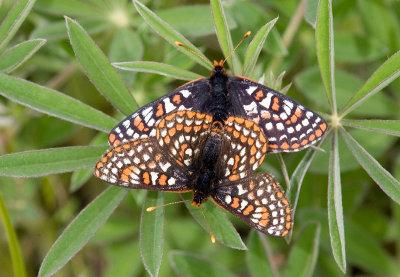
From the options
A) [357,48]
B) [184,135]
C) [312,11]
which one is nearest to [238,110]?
[184,135]

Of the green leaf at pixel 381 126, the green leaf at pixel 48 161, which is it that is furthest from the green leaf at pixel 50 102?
the green leaf at pixel 381 126

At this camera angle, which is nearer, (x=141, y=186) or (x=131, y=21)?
(x=141, y=186)

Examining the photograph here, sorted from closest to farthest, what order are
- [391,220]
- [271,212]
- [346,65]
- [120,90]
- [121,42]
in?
[271,212] < [120,90] < [121,42] < [391,220] < [346,65]

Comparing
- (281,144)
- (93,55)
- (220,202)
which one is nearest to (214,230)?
(220,202)

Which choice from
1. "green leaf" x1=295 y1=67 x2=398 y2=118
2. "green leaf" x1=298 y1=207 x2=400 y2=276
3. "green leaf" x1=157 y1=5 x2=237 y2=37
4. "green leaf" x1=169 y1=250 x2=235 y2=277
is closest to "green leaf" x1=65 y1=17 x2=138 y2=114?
"green leaf" x1=157 y1=5 x2=237 y2=37

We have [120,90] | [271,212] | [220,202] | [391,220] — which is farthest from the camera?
[391,220]

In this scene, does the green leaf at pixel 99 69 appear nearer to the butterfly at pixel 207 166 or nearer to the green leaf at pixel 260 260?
the butterfly at pixel 207 166

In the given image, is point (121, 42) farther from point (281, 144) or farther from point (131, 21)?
point (281, 144)

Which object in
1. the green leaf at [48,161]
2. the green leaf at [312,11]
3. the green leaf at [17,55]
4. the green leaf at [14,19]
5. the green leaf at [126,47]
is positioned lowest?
the green leaf at [48,161]
